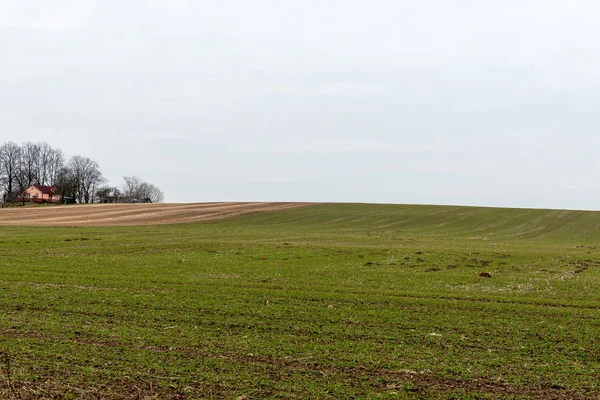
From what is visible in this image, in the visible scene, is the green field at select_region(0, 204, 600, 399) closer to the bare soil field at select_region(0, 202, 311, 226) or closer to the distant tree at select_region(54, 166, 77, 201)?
the bare soil field at select_region(0, 202, 311, 226)

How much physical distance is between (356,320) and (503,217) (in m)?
62.1

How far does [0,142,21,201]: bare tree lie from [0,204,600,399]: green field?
12240 centimetres

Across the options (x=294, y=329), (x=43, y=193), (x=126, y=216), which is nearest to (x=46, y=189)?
(x=43, y=193)

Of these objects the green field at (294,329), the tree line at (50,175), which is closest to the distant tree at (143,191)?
the tree line at (50,175)

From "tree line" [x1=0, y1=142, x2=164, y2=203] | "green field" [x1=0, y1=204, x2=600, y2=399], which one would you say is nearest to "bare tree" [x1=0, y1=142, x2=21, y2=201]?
"tree line" [x1=0, y1=142, x2=164, y2=203]

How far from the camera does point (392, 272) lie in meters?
19.3

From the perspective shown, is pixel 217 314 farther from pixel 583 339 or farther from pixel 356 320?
pixel 583 339

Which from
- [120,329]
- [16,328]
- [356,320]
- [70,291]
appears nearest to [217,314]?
[120,329]

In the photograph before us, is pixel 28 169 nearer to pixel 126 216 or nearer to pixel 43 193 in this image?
pixel 43 193

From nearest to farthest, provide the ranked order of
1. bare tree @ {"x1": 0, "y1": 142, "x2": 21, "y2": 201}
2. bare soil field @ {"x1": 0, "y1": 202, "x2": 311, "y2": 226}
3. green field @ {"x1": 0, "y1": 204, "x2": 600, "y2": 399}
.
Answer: green field @ {"x1": 0, "y1": 204, "x2": 600, "y2": 399}, bare soil field @ {"x1": 0, "y1": 202, "x2": 311, "y2": 226}, bare tree @ {"x1": 0, "y1": 142, "x2": 21, "y2": 201}

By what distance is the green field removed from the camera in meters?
6.93

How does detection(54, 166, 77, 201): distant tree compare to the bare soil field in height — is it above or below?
above

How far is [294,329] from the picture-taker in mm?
9992

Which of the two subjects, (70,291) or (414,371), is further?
(70,291)
